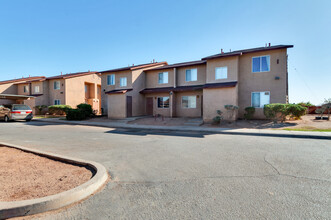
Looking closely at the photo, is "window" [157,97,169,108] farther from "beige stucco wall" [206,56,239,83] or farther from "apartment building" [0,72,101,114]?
"apartment building" [0,72,101,114]

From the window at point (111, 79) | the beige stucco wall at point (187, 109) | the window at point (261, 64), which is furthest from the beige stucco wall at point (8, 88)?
the window at point (261, 64)

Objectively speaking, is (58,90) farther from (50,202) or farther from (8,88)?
(50,202)

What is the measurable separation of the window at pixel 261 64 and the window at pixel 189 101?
6.21 metres

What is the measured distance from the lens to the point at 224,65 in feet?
51.2

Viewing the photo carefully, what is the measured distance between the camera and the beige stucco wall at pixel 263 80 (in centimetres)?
1430

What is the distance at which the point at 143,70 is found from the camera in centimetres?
2097

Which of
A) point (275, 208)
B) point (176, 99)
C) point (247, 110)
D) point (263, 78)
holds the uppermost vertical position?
point (263, 78)

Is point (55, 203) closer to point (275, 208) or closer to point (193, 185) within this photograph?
point (193, 185)

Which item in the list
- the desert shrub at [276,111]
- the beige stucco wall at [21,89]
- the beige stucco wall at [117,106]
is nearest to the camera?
the desert shrub at [276,111]

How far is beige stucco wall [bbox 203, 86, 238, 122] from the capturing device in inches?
556

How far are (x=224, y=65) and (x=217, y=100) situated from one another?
359cm

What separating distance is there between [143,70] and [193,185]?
18968mm

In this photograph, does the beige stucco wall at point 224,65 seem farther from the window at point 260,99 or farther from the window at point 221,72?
the window at point 260,99

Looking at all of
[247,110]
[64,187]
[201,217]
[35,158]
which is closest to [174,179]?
[201,217]
